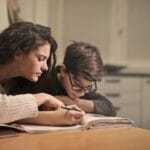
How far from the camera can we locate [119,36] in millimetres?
4324

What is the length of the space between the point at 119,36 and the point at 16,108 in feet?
11.0

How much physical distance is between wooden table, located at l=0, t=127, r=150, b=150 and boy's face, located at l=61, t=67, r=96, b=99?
0.32m

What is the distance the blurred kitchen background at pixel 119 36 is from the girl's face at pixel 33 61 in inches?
103

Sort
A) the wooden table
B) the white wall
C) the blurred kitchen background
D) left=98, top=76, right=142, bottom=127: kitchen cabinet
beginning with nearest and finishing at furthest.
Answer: the wooden table
left=98, top=76, right=142, bottom=127: kitchen cabinet
the blurred kitchen background
the white wall

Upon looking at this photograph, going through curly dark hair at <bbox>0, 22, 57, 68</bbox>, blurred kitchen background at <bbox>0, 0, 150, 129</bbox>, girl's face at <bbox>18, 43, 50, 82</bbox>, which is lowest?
blurred kitchen background at <bbox>0, 0, 150, 129</bbox>

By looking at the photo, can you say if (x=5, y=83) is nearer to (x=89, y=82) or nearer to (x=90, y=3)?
(x=89, y=82)

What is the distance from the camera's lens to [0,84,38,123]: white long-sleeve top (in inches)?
42.0

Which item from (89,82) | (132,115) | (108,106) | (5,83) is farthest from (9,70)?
(132,115)

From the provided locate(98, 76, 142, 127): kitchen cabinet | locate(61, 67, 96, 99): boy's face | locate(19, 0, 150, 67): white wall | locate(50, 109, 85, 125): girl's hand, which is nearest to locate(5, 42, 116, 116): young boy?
locate(61, 67, 96, 99): boy's face

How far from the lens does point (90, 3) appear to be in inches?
167

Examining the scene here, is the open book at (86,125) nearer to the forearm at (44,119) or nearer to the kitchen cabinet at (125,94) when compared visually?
the forearm at (44,119)

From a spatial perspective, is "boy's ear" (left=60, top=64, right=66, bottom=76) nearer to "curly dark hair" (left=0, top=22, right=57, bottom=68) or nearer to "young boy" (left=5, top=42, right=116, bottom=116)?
"young boy" (left=5, top=42, right=116, bottom=116)

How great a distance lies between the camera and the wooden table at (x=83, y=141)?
2.78ft

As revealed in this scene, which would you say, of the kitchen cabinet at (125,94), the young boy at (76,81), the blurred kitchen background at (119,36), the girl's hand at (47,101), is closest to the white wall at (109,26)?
the blurred kitchen background at (119,36)
